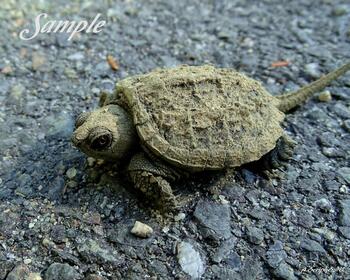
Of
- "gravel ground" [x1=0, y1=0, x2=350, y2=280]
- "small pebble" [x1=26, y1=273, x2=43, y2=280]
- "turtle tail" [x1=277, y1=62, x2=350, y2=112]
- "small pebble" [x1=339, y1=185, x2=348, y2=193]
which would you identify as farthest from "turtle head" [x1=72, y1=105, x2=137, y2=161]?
"small pebble" [x1=339, y1=185, x2=348, y2=193]

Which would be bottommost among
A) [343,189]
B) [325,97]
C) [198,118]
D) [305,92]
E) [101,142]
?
[343,189]

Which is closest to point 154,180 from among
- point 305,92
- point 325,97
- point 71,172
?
point 71,172

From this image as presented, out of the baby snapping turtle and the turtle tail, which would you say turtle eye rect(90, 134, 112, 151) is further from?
the turtle tail

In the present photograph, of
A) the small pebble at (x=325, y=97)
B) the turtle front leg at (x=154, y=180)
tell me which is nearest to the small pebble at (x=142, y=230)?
the turtle front leg at (x=154, y=180)

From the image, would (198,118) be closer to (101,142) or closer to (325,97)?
(101,142)

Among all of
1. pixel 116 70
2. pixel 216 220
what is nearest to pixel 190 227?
pixel 216 220

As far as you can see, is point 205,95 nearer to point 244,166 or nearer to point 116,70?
point 244,166
